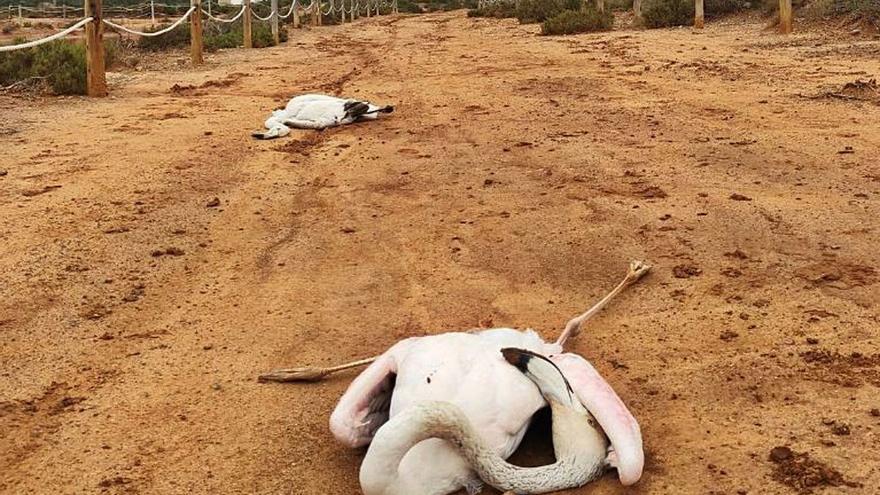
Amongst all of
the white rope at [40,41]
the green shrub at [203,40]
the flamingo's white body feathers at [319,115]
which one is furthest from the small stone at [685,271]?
the green shrub at [203,40]

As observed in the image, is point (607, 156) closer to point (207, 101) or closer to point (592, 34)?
point (207, 101)

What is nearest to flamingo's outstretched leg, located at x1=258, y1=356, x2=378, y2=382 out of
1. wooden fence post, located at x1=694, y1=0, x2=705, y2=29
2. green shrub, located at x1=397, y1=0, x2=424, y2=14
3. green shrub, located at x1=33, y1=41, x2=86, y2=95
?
green shrub, located at x1=33, y1=41, x2=86, y2=95

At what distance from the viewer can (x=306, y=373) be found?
363 centimetres

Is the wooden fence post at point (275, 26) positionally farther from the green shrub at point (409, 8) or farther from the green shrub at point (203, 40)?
the green shrub at point (409, 8)

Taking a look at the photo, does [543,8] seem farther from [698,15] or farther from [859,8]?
[859,8]

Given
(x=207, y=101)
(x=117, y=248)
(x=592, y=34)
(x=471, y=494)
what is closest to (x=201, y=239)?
(x=117, y=248)

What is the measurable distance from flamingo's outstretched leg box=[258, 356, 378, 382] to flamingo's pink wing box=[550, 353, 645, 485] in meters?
0.88

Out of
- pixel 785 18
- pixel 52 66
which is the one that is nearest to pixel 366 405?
pixel 52 66

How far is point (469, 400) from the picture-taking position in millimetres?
2904

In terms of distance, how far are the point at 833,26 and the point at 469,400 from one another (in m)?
13.5

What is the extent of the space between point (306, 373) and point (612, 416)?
1304mm

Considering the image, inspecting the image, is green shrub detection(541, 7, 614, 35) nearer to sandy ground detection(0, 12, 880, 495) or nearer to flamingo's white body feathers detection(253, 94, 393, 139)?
sandy ground detection(0, 12, 880, 495)

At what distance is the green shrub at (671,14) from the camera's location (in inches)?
737

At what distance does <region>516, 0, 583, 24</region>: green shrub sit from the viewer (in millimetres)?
24656
